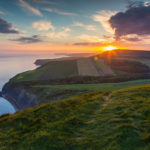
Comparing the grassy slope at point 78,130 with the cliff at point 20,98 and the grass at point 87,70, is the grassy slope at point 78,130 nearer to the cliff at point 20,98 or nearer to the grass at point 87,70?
the cliff at point 20,98

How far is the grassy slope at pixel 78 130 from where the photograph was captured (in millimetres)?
6809

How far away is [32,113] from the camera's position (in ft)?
38.0

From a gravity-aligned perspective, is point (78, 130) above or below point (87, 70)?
above

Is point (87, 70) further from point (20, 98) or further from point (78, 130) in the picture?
point (78, 130)

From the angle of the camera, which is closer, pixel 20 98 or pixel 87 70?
pixel 20 98

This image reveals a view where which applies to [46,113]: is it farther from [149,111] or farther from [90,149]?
[149,111]

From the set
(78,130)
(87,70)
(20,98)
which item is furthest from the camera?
(87,70)

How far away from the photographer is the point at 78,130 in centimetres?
850

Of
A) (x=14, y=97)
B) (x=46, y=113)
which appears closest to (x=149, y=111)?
(x=46, y=113)

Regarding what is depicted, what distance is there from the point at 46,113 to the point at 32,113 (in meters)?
1.50

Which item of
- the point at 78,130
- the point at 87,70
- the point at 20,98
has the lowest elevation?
the point at 20,98

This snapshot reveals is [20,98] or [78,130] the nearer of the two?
[78,130]

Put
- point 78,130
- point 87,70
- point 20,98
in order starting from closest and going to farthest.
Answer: point 78,130, point 20,98, point 87,70

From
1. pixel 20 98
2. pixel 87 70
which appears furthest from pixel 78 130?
pixel 87 70
